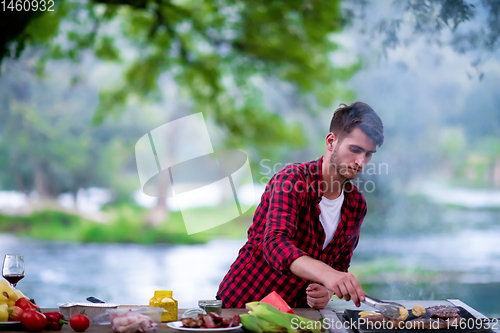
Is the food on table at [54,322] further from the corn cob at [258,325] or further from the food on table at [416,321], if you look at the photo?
the food on table at [416,321]

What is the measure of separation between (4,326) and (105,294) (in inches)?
150

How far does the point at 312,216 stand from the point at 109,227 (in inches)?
143

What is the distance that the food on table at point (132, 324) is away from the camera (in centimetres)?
112

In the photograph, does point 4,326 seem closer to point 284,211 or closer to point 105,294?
point 284,211

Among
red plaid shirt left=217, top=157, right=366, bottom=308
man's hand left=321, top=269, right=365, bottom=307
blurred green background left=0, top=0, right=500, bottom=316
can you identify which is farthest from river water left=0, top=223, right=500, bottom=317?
man's hand left=321, top=269, right=365, bottom=307

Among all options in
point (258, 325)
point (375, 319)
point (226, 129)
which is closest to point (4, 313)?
point (258, 325)

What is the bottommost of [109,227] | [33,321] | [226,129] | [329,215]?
[33,321]

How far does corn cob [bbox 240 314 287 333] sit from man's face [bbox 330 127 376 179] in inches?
23.4

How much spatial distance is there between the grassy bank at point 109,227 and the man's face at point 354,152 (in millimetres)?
3434

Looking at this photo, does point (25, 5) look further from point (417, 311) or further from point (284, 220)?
point (417, 311)

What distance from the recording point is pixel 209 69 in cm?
480

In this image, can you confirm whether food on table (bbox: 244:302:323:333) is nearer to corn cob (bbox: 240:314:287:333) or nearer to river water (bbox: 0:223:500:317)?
corn cob (bbox: 240:314:287:333)

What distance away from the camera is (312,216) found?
5.38 feet

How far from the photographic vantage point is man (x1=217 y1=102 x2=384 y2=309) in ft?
4.90
